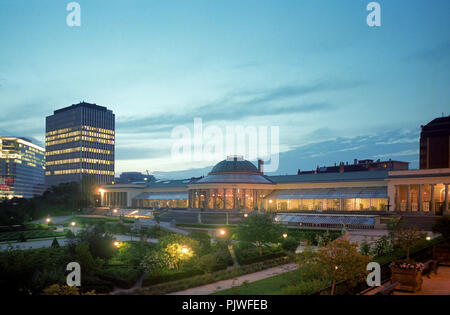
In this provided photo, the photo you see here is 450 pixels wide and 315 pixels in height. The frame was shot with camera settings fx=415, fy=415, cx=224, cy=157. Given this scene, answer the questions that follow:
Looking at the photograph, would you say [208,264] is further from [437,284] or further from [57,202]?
[57,202]

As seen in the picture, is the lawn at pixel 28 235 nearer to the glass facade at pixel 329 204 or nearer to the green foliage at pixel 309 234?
the green foliage at pixel 309 234

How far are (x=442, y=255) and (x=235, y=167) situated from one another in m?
62.2

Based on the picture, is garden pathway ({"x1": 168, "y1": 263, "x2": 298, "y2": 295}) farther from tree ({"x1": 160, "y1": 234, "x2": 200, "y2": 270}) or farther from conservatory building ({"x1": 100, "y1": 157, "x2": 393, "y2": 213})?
conservatory building ({"x1": 100, "y1": 157, "x2": 393, "y2": 213})

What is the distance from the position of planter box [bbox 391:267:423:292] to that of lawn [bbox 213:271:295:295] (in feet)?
21.6

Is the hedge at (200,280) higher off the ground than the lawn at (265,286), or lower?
lower

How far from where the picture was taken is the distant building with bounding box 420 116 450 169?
129 meters

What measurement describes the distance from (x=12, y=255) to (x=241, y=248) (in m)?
21.6

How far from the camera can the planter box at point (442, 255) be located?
106 ft

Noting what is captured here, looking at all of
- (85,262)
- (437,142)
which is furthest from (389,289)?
(437,142)

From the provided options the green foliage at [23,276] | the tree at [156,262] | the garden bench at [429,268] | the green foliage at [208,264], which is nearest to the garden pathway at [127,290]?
the tree at [156,262]

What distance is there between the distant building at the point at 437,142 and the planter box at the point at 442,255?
105 m

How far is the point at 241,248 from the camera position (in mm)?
42938
